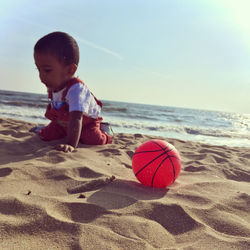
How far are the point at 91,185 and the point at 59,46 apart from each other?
1978mm

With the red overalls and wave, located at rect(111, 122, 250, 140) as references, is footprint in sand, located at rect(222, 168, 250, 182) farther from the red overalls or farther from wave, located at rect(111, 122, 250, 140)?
wave, located at rect(111, 122, 250, 140)

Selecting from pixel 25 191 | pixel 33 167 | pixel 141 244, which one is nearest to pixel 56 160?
pixel 33 167

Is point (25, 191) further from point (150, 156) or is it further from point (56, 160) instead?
point (150, 156)

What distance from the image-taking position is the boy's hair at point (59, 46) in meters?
3.33

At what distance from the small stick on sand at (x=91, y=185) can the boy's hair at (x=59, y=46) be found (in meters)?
1.85

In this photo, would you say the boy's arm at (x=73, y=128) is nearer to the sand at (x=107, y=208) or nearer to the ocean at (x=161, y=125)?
the sand at (x=107, y=208)

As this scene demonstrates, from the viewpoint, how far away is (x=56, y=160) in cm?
290

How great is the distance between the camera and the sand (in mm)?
1450

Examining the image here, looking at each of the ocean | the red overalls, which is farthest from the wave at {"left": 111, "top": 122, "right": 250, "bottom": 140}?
the red overalls

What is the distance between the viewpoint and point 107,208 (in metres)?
1.83

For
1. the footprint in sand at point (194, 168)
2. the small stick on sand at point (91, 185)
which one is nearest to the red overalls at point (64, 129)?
the footprint in sand at point (194, 168)

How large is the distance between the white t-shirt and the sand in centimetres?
71

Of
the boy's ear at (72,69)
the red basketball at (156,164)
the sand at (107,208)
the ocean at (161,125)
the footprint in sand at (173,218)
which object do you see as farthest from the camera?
the ocean at (161,125)

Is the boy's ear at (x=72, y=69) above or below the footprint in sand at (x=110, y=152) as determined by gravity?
above
